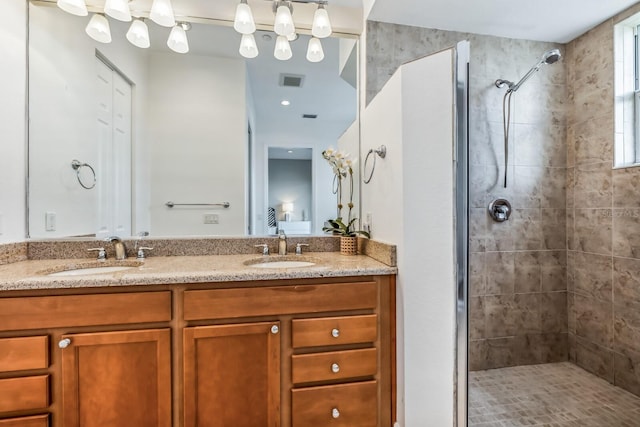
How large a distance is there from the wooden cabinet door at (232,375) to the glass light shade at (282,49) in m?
1.64

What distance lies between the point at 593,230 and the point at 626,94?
2.97 feet

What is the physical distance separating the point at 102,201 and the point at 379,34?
2044mm

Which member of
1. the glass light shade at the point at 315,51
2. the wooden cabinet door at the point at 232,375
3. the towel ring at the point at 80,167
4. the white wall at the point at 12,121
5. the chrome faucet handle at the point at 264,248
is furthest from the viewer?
the glass light shade at the point at 315,51

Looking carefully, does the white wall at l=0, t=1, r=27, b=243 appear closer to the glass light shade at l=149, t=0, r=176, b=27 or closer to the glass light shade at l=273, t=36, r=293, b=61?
the glass light shade at l=149, t=0, r=176, b=27

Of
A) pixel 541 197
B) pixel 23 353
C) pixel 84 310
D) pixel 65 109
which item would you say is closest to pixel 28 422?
pixel 23 353

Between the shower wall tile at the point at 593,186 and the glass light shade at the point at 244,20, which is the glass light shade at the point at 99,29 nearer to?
the glass light shade at the point at 244,20

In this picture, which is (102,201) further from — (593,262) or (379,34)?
(593,262)

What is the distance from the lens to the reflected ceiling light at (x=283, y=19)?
1848 mm

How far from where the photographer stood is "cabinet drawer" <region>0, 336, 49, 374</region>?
117cm

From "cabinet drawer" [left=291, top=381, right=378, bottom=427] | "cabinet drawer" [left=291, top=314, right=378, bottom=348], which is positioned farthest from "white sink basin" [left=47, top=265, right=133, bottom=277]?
"cabinet drawer" [left=291, top=381, right=378, bottom=427]

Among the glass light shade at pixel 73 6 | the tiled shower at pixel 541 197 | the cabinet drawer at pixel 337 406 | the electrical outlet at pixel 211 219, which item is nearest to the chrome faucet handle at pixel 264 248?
the electrical outlet at pixel 211 219

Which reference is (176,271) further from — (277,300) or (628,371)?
(628,371)

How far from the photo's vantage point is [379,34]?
2.02 m

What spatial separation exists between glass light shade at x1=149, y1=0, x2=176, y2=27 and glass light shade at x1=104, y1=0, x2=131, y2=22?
12cm
